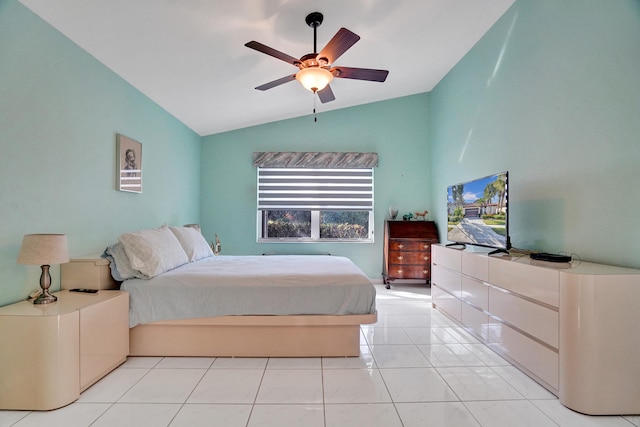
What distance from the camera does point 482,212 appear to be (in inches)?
112

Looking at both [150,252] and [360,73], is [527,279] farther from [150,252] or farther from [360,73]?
[150,252]

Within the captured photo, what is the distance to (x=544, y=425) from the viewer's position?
158 cm

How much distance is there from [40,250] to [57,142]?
894 millimetres

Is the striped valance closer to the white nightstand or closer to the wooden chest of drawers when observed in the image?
the wooden chest of drawers

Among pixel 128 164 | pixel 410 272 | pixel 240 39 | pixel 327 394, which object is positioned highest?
pixel 240 39

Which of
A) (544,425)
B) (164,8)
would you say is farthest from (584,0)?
(164,8)

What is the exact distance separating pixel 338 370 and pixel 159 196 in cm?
290

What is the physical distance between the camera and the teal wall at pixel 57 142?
6.13ft

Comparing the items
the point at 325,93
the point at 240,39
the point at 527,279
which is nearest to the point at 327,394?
the point at 527,279

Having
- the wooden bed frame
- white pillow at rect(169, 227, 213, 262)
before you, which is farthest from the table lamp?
white pillow at rect(169, 227, 213, 262)

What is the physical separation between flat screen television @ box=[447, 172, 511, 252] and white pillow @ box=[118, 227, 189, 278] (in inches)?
113

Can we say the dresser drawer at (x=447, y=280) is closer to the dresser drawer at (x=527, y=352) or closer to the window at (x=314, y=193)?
the dresser drawer at (x=527, y=352)

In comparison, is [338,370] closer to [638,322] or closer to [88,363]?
[88,363]

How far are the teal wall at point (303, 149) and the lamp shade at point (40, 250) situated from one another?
10.2ft
